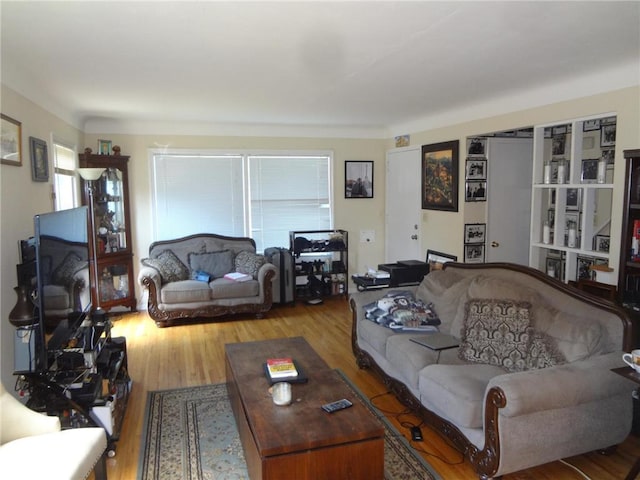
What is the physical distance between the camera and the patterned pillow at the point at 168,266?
5.48m

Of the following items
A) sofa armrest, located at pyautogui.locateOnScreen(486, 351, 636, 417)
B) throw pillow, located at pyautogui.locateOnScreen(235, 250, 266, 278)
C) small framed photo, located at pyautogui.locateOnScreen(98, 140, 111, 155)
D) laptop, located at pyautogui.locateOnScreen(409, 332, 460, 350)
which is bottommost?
laptop, located at pyautogui.locateOnScreen(409, 332, 460, 350)

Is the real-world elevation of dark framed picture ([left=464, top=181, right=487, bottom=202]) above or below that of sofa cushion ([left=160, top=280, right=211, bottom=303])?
above

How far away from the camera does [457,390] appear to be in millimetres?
2561

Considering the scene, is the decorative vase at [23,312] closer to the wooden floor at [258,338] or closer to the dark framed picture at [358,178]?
the wooden floor at [258,338]

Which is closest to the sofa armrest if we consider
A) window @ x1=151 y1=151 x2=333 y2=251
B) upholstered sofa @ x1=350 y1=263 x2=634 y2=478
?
upholstered sofa @ x1=350 y1=263 x2=634 y2=478

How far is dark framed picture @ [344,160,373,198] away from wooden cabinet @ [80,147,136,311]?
9.81 ft

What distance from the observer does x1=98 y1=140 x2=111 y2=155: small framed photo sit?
561 centimetres

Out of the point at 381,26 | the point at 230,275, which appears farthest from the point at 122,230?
the point at 381,26

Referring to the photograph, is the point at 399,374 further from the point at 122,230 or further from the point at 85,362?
the point at 122,230

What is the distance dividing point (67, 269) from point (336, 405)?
191 cm

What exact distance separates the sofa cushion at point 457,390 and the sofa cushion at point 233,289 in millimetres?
3014

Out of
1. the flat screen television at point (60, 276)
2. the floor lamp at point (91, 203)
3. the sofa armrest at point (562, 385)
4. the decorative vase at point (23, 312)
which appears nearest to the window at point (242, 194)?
the floor lamp at point (91, 203)

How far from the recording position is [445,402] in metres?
2.62

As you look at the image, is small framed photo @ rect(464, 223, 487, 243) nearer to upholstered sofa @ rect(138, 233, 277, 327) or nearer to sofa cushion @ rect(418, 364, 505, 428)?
upholstered sofa @ rect(138, 233, 277, 327)
